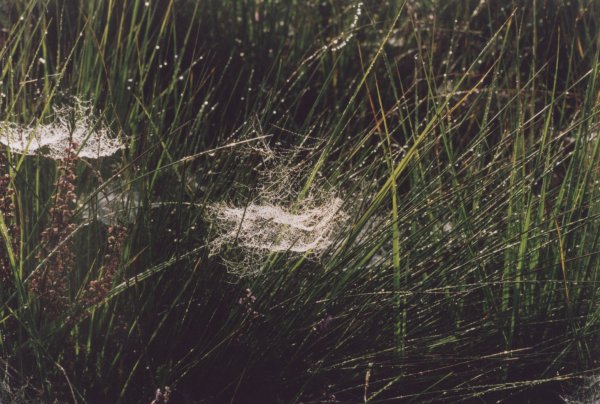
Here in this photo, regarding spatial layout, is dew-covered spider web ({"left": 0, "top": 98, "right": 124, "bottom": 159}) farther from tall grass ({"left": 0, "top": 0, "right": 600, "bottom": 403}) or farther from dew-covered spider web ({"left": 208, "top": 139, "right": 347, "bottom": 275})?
dew-covered spider web ({"left": 208, "top": 139, "right": 347, "bottom": 275})

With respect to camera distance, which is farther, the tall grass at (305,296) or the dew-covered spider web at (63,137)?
the dew-covered spider web at (63,137)

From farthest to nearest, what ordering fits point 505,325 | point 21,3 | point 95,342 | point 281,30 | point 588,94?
point 281,30 < point 21,3 < point 588,94 < point 505,325 < point 95,342

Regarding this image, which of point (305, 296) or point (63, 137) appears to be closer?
point (305, 296)

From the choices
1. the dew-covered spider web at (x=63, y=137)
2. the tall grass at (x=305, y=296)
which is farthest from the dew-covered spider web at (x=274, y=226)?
the dew-covered spider web at (x=63, y=137)

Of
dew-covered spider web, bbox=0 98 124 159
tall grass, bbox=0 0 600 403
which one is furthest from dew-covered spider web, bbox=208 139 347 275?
dew-covered spider web, bbox=0 98 124 159

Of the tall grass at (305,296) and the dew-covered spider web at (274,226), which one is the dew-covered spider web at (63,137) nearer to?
the tall grass at (305,296)

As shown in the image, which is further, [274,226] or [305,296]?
[274,226]

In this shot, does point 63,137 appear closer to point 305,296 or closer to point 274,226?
point 274,226

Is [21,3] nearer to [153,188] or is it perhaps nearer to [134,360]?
[153,188]

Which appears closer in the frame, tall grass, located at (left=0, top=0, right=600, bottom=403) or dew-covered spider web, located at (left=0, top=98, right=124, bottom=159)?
tall grass, located at (left=0, top=0, right=600, bottom=403)

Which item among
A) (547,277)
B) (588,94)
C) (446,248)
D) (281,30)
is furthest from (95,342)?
(281,30)

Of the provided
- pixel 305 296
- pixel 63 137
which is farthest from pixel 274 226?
pixel 63 137
